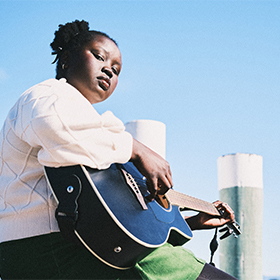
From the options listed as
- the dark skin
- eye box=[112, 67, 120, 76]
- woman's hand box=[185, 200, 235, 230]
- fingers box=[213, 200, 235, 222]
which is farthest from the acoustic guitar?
fingers box=[213, 200, 235, 222]

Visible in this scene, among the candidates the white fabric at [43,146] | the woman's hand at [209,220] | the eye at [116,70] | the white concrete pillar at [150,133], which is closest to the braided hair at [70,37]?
the eye at [116,70]

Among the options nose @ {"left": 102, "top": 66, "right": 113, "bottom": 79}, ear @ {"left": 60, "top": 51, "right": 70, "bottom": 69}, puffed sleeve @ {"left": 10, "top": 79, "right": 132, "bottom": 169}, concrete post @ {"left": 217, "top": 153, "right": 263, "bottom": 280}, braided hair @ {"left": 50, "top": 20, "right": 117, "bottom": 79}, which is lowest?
concrete post @ {"left": 217, "top": 153, "right": 263, "bottom": 280}

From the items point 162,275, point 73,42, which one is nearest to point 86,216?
point 162,275

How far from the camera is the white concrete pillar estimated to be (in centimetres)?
348

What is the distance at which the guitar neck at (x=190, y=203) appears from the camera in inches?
84.6

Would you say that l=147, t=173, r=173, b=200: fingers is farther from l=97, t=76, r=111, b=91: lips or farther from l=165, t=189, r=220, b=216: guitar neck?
l=97, t=76, r=111, b=91: lips

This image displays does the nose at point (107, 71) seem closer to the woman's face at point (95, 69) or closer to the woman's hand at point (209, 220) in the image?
the woman's face at point (95, 69)

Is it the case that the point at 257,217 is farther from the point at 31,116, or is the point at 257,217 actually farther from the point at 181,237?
the point at 31,116

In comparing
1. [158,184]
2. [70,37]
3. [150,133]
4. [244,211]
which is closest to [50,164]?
[158,184]

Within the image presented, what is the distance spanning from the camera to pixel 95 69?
1.97 m

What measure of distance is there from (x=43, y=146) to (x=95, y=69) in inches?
23.6

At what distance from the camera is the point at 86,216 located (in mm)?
1471

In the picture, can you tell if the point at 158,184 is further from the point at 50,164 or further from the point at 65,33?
the point at 65,33

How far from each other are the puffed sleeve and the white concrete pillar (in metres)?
1.85
